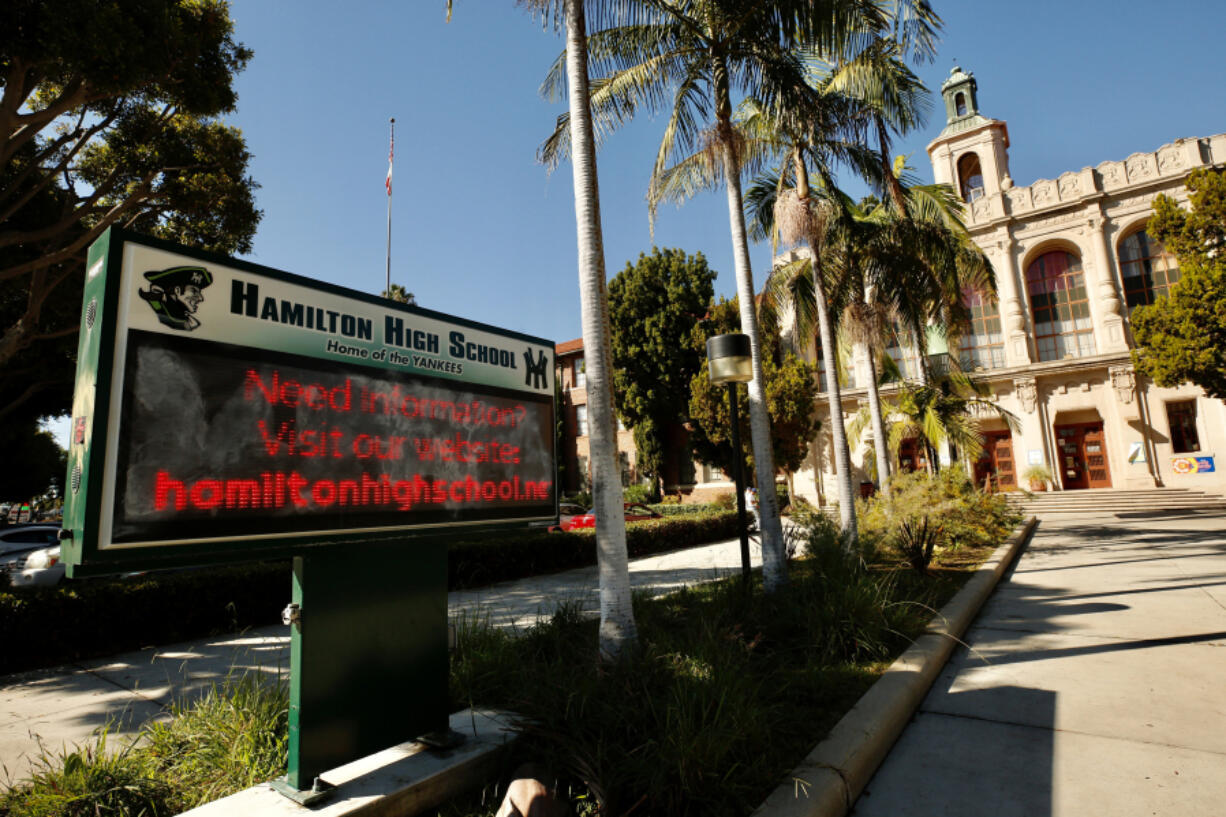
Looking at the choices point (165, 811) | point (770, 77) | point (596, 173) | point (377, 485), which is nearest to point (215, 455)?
point (377, 485)

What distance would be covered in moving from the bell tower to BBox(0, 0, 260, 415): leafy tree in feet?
101

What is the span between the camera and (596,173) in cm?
551

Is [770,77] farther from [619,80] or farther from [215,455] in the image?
[215,455]

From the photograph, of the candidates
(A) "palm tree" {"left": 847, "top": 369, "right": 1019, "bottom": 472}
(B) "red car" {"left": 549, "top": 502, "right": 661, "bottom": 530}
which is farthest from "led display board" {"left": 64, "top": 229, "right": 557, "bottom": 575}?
(A) "palm tree" {"left": 847, "top": 369, "right": 1019, "bottom": 472}

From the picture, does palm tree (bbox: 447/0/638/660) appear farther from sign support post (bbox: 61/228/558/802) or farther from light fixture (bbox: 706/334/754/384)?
light fixture (bbox: 706/334/754/384)

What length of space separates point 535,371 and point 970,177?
119ft

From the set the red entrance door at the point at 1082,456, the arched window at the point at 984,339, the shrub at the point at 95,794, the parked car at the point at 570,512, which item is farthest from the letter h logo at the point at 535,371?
the red entrance door at the point at 1082,456

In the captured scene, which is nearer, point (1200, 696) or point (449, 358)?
point (449, 358)

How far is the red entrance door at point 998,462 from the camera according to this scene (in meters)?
26.0

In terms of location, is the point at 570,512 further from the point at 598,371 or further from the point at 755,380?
the point at 598,371

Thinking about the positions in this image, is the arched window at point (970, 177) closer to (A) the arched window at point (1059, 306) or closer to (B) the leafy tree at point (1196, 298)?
(A) the arched window at point (1059, 306)

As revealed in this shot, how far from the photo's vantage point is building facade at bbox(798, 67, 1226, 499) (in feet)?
75.9

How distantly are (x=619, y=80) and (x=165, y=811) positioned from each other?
859 centimetres

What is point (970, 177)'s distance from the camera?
105 feet
